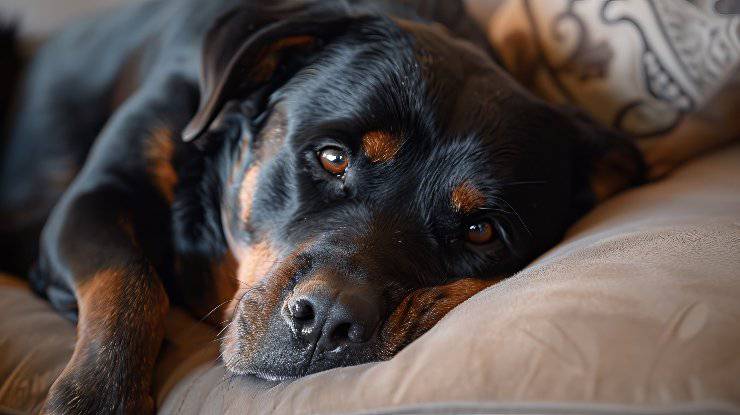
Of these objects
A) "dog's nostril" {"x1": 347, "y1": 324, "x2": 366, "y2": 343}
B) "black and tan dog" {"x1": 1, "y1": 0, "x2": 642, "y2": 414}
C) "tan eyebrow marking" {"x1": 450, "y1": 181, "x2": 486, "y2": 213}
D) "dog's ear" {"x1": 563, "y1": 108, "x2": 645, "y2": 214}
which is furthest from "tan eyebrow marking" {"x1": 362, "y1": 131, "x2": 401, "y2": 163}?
"dog's ear" {"x1": 563, "y1": 108, "x2": 645, "y2": 214}

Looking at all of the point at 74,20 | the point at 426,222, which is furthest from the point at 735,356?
the point at 74,20

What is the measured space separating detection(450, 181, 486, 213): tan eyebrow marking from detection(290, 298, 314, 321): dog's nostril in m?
0.39

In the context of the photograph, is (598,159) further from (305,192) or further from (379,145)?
(305,192)

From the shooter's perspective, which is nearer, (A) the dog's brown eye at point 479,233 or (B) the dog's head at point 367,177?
(B) the dog's head at point 367,177

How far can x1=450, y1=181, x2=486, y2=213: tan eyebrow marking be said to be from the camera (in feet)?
4.67

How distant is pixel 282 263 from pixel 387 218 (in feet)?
0.73

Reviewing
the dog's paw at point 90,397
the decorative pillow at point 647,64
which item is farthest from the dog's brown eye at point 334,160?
the decorative pillow at point 647,64

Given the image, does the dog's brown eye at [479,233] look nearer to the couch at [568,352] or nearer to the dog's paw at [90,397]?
the couch at [568,352]

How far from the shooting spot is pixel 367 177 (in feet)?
4.70

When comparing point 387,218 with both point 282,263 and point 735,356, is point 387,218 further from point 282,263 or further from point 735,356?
point 735,356

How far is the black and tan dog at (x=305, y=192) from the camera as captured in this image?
128 cm

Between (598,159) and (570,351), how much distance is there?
968 mm

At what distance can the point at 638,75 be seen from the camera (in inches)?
71.8

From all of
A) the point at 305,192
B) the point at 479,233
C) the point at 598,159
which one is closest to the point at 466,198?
the point at 479,233
